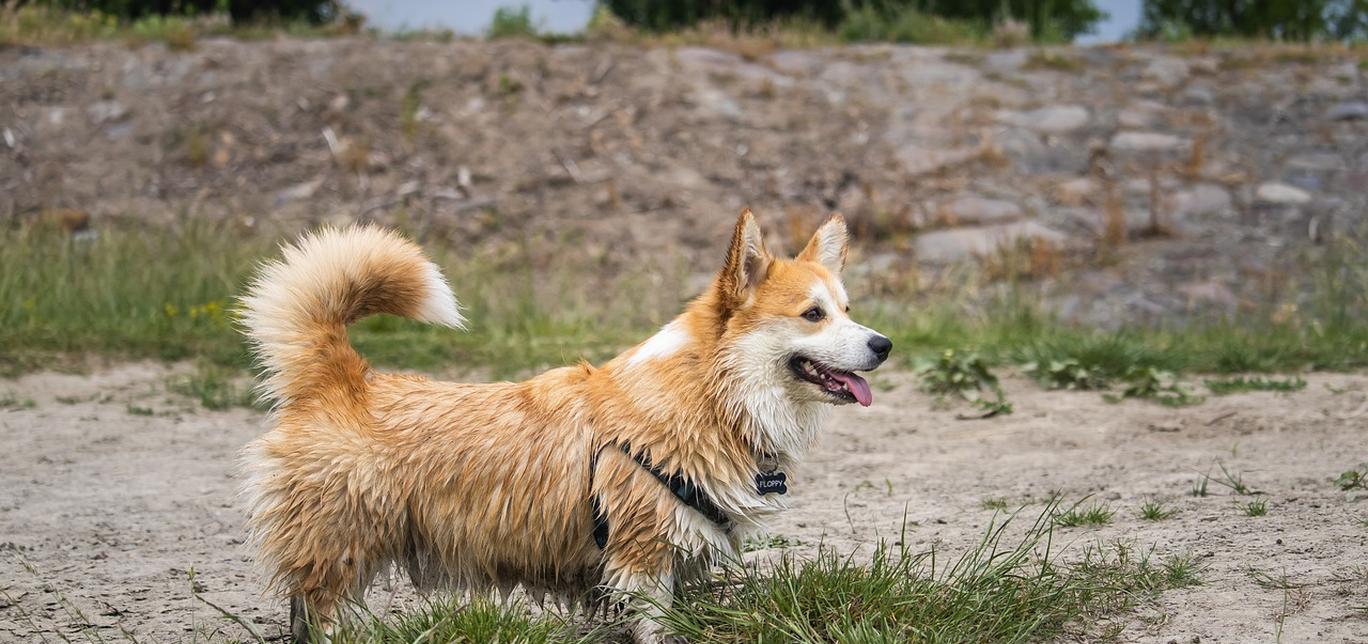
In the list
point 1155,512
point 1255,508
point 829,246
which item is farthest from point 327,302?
point 1255,508

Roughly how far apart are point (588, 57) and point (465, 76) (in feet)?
4.96

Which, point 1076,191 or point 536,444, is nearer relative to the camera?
point 536,444

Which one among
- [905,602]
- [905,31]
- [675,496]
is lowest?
[905,602]

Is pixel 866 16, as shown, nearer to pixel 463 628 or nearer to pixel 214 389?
pixel 214 389

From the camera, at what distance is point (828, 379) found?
13.7 feet

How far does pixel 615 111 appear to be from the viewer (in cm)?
1485

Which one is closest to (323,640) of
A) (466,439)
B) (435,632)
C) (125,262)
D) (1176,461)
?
(435,632)

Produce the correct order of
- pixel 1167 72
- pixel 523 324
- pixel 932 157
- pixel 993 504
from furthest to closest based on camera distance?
pixel 1167 72, pixel 932 157, pixel 523 324, pixel 993 504

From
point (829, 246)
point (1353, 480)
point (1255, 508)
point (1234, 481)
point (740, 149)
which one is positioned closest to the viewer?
point (829, 246)

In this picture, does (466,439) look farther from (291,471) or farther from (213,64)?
(213,64)

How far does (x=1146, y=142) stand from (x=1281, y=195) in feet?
5.10

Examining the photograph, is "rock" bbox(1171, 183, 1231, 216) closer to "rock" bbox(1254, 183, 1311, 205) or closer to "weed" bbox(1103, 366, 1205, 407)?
"rock" bbox(1254, 183, 1311, 205)

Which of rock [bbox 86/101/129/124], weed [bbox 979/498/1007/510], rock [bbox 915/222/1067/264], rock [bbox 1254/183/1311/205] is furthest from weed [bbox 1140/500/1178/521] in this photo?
rock [bbox 86/101/129/124]

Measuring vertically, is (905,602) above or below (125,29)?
below
